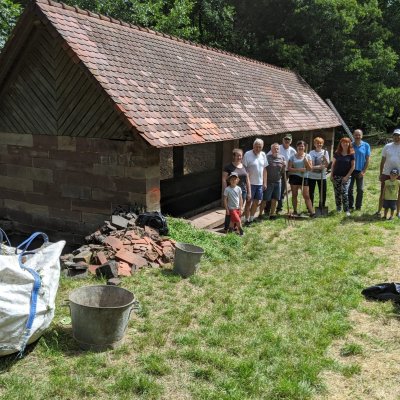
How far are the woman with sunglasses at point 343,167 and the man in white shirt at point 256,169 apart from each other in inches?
71.2

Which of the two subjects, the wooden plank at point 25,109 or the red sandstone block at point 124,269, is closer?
the red sandstone block at point 124,269

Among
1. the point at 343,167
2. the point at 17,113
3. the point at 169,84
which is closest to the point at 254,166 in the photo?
the point at 343,167

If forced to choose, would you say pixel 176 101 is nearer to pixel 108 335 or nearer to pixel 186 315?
pixel 186 315

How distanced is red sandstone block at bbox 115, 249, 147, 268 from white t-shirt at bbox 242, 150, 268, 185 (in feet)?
10.9

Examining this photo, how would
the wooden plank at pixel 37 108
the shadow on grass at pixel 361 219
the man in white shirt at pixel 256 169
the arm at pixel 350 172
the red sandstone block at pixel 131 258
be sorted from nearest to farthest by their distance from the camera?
the red sandstone block at pixel 131 258 < the man in white shirt at pixel 256 169 < the wooden plank at pixel 37 108 < the arm at pixel 350 172 < the shadow on grass at pixel 361 219

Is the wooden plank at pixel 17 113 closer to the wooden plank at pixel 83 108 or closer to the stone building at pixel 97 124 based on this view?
the stone building at pixel 97 124

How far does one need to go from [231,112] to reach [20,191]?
5.29 meters

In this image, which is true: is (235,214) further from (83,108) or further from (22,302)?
(22,302)

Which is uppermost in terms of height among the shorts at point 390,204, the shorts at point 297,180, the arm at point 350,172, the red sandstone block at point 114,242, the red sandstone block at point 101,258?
the arm at point 350,172

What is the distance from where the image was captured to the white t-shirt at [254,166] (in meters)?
9.10

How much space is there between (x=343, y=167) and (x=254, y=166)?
2.25 metres

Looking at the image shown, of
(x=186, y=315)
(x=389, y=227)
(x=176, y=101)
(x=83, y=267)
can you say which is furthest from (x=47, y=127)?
(x=389, y=227)

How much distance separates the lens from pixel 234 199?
845 cm

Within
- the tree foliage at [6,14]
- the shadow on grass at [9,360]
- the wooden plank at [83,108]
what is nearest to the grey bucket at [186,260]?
the shadow on grass at [9,360]
